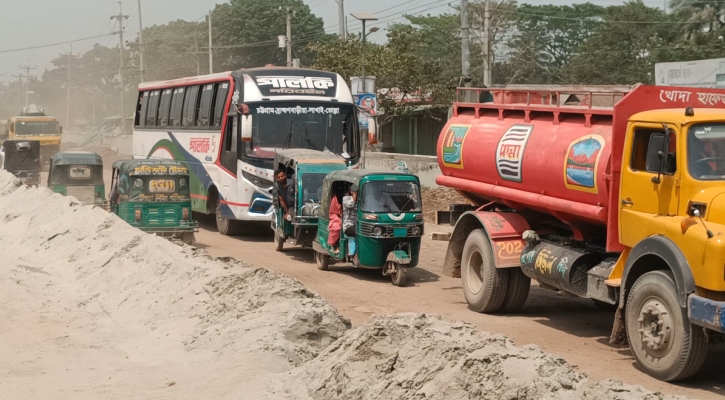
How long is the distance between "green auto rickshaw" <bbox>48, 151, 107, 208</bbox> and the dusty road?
7.30m

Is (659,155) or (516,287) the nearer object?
(659,155)

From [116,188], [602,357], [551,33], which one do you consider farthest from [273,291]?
[551,33]

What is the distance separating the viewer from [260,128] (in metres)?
21.8

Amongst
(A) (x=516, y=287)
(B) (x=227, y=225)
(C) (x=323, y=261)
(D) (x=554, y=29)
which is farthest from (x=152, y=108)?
(D) (x=554, y=29)

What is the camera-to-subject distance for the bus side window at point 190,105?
2486 cm

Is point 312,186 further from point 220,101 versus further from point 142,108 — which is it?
point 142,108

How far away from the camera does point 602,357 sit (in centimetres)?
1066

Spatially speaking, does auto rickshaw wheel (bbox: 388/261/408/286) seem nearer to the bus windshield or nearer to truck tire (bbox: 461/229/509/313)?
truck tire (bbox: 461/229/509/313)

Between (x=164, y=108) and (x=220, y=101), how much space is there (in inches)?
201

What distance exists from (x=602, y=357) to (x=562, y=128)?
2.71 meters

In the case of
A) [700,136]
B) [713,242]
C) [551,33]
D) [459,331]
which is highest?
[551,33]

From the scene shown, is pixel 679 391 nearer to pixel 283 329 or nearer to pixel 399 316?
pixel 399 316

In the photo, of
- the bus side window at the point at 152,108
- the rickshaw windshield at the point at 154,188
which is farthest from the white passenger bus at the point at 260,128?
the bus side window at the point at 152,108

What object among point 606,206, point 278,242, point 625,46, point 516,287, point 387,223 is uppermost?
point 625,46
